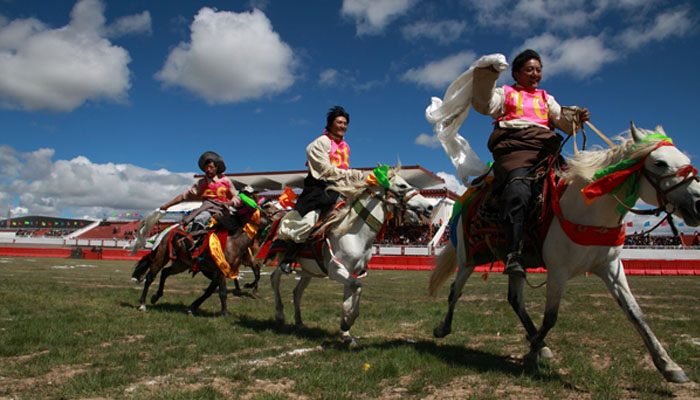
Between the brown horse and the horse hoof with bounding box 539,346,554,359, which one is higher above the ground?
the brown horse

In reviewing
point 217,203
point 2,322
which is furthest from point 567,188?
point 2,322

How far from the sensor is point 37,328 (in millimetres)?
5730

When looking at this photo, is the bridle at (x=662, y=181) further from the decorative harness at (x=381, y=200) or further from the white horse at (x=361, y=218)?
the decorative harness at (x=381, y=200)

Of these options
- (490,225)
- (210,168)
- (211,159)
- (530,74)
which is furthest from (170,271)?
(530,74)

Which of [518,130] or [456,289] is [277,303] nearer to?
[456,289]

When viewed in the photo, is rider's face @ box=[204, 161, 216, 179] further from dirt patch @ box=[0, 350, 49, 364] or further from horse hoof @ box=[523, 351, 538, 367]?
horse hoof @ box=[523, 351, 538, 367]

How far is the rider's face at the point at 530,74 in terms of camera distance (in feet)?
16.5

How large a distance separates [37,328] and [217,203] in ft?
11.7

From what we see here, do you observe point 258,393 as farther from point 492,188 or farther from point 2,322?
point 2,322

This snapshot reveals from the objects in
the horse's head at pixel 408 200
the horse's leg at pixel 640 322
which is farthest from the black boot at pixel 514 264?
the horse's head at pixel 408 200

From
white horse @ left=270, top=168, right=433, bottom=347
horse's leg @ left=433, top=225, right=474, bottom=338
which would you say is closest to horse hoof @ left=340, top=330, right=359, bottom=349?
white horse @ left=270, top=168, right=433, bottom=347

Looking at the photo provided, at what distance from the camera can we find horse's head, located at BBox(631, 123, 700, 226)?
11.0 feet

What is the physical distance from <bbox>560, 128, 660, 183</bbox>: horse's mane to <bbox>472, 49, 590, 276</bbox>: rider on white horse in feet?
1.39

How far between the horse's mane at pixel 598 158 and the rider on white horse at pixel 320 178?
2.77 meters
